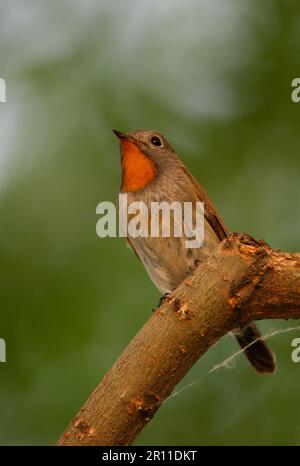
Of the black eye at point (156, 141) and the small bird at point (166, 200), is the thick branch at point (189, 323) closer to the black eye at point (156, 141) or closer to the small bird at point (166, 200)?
the small bird at point (166, 200)

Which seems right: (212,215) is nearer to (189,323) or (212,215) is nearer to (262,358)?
(262,358)

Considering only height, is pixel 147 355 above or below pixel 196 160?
below

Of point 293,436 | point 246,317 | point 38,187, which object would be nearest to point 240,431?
point 293,436

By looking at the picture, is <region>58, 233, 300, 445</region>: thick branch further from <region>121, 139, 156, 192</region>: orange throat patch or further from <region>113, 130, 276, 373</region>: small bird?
<region>121, 139, 156, 192</region>: orange throat patch

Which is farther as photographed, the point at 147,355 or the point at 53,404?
the point at 53,404

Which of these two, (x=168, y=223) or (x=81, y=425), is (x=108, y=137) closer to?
(x=168, y=223)

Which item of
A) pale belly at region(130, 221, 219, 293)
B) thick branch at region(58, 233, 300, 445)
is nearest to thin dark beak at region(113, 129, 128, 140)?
pale belly at region(130, 221, 219, 293)
